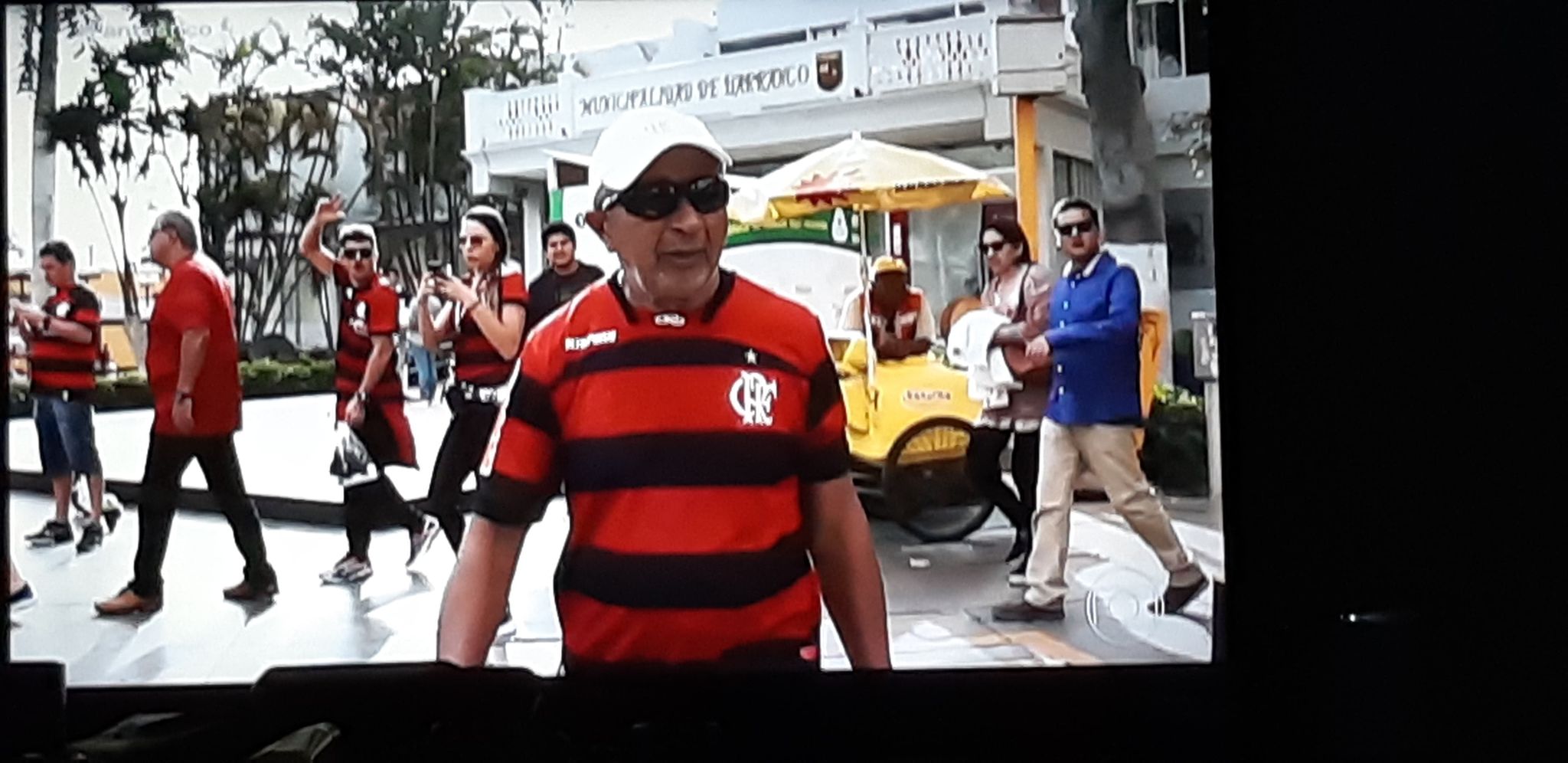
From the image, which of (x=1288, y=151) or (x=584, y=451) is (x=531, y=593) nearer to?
(x=584, y=451)

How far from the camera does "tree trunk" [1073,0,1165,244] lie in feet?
8.55

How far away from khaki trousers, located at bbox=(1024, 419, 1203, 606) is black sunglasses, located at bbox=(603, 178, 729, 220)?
0.78 metres

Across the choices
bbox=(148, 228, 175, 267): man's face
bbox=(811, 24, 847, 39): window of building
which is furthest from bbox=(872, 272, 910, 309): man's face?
bbox=(148, 228, 175, 267): man's face

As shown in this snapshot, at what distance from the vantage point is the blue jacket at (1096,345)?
8.57 ft

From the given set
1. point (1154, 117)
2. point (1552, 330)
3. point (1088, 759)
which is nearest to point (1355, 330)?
point (1552, 330)

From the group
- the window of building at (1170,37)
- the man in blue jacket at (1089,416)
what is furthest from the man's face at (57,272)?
the window of building at (1170,37)

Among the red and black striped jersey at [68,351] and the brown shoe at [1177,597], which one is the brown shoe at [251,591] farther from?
the brown shoe at [1177,597]

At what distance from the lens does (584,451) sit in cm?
254

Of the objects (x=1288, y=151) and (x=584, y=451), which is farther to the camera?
(x=1288, y=151)

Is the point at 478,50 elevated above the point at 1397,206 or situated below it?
above

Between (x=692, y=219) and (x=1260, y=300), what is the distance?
1157 mm

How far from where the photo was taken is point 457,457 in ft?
8.52

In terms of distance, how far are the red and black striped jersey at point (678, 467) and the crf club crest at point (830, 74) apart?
0.43 m

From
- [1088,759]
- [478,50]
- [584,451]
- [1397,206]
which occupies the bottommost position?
[1088,759]
